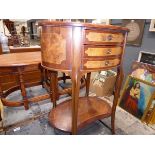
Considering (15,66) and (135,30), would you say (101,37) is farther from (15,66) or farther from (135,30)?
(135,30)

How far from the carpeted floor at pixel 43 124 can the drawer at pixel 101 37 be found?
1.04 m

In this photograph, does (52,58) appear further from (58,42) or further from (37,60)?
(37,60)

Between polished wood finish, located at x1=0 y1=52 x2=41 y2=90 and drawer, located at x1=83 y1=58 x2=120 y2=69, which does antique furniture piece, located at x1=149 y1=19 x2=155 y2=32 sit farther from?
polished wood finish, located at x1=0 y1=52 x2=41 y2=90

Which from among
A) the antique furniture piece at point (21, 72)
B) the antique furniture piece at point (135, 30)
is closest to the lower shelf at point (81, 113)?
the antique furniture piece at point (21, 72)

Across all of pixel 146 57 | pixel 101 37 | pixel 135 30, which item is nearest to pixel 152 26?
pixel 135 30

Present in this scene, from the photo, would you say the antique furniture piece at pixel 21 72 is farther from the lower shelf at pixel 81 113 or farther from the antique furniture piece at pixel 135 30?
the antique furniture piece at pixel 135 30

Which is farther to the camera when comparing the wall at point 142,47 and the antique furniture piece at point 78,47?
the wall at point 142,47

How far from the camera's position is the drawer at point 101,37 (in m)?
0.91

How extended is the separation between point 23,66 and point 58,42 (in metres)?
0.94

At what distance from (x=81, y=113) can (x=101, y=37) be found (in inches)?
33.2

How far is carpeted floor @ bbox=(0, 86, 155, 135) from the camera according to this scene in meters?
1.57

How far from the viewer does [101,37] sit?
95 centimetres
